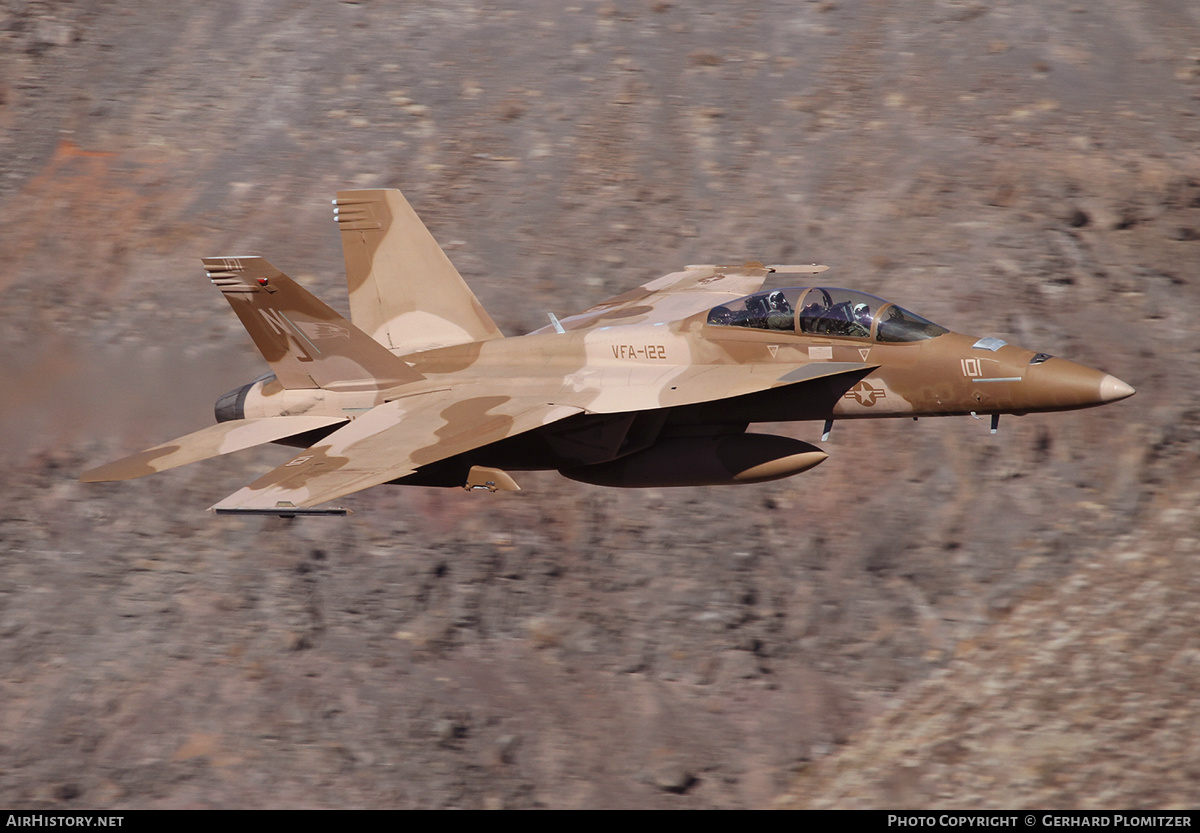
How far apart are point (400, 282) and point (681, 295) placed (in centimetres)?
547

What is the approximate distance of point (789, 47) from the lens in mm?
33125

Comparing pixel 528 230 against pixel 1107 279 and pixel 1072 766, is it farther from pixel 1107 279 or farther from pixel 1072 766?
pixel 1072 766

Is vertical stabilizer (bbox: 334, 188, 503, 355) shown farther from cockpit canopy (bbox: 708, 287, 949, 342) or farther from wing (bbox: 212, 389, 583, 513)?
cockpit canopy (bbox: 708, 287, 949, 342)

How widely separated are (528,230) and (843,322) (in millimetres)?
13692

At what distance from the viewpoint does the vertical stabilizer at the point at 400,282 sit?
71.5 feet

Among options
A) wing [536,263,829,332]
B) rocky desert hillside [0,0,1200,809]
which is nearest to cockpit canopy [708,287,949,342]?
wing [536,263,829,332]

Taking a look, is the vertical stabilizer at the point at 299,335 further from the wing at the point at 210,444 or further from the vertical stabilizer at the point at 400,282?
the vertical stabilizer at the point at 400,282

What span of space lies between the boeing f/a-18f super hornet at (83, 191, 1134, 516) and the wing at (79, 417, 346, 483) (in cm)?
3

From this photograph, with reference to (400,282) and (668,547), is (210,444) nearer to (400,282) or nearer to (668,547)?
(400,282)

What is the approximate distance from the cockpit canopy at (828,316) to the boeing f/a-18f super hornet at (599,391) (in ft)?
0.08

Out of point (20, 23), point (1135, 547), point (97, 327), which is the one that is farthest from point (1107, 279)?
point (20, 23)

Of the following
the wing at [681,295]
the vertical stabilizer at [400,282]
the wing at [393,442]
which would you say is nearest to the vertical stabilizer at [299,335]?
the wing at [393,442]

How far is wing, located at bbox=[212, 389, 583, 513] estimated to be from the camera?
15.8m

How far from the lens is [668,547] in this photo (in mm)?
24625
